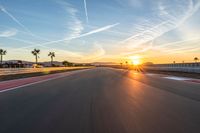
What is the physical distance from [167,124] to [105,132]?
5.27 feet

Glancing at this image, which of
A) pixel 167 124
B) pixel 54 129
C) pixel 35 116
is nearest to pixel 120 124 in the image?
pixel 167 124

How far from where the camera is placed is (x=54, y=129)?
190 inches

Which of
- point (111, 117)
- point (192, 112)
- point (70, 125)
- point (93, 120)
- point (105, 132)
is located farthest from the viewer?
point (192, 112)

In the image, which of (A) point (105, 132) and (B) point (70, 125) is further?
(B) point (70, 125)

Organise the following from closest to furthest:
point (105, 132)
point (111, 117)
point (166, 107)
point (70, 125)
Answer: point (105, 132), point (70, 125), point (111, 117), point (166, 107)

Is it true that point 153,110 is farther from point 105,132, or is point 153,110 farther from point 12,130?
point 12,130

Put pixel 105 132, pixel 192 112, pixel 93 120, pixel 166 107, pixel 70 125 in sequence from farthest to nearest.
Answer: pixel 166 107 < pixel 192 112 < pixel 93 120 < pixel 70 125 < pixel 105 132

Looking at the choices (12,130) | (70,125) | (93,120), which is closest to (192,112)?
(93,120)

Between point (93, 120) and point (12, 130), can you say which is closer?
point (12, 130)

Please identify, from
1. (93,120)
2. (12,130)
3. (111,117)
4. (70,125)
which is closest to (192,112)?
(111,117)

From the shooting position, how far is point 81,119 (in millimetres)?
5695

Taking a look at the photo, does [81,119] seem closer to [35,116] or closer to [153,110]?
[35,116]

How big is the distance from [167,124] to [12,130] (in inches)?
135

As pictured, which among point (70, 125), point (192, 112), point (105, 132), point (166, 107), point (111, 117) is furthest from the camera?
point (166, 107)
